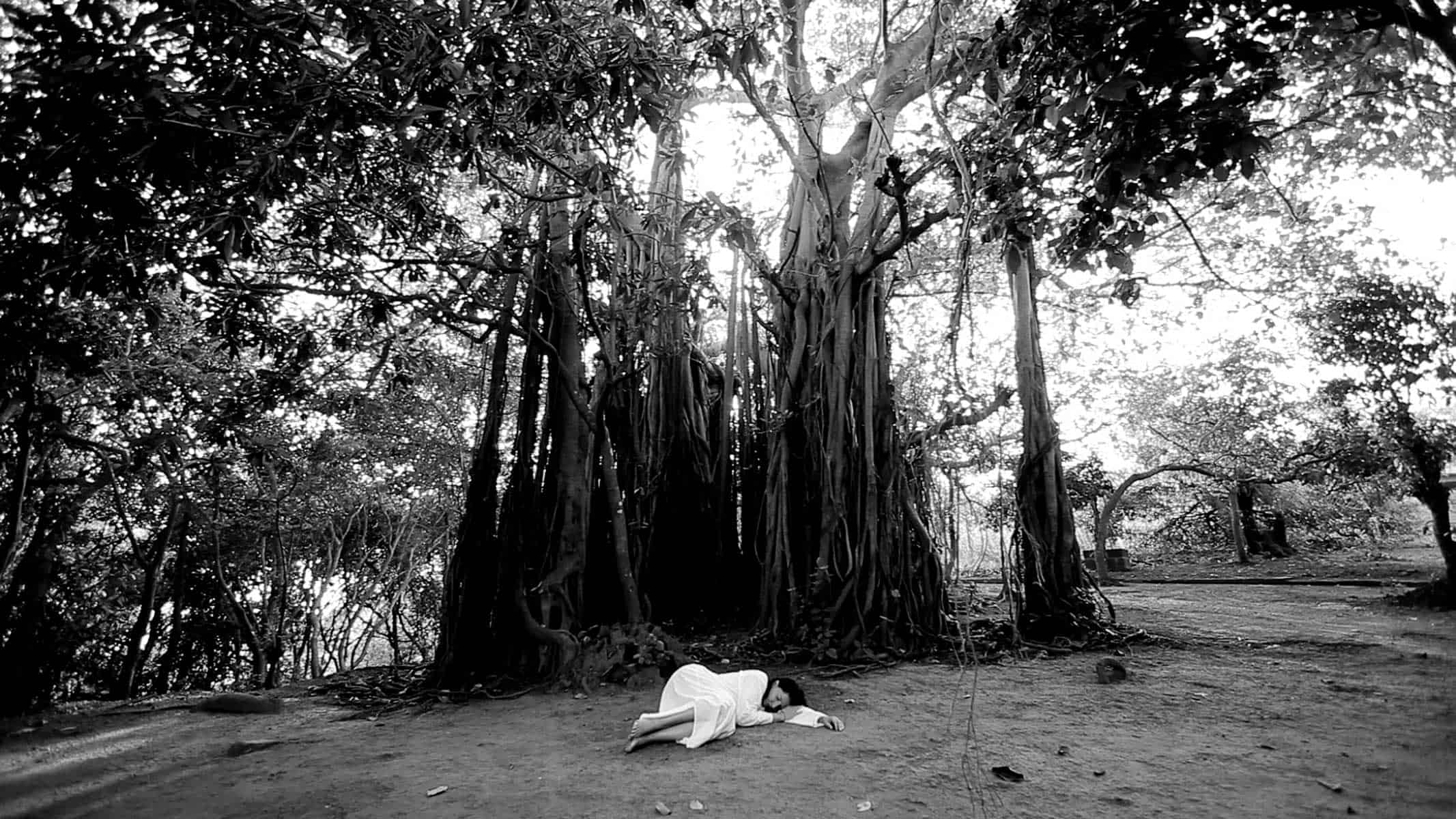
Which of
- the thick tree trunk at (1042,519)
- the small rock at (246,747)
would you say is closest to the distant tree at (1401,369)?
the thick tree trunk at (1042,519)

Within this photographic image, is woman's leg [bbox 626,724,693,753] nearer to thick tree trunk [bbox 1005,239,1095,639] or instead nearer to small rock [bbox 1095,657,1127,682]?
small rock [bbox 1095,657,1127,682]

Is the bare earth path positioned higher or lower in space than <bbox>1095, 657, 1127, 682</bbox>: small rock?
lower

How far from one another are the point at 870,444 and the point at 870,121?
2599 mm

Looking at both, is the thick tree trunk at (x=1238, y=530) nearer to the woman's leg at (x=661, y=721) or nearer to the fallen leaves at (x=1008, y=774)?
the fallen leaves at (x=1008, y=774)

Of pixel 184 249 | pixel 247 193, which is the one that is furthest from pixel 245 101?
pixel 184 249

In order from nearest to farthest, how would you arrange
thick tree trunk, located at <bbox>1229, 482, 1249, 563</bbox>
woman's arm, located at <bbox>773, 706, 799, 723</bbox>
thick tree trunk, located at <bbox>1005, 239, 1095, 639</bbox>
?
woman's arm, located at <bbox>773, 706, 799, 723</bbox> < thick tree trunk, located at <bbox>1005, 239, 1095, 639</bbox> < thick tree trunk, located at <bbox>1229, 482, 1249, 563</bbox>

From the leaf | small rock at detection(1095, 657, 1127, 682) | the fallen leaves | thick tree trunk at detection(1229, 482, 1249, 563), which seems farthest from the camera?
thick tree trunk at detection(1229, 482, 1249, 563)

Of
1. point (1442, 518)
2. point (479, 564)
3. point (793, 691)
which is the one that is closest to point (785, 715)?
point (793, 691)

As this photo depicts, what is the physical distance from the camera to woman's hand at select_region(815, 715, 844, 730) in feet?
9.93

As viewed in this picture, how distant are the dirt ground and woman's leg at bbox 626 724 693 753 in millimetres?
42

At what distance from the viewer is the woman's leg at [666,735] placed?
2.87 metres

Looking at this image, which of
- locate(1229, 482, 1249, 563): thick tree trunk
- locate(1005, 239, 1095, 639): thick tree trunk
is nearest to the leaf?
locate(1005, 239, 1095, 639): thick tree trunk

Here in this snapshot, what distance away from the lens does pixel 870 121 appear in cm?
566

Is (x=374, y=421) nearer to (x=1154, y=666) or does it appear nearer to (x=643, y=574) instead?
(x=643, y=574)
